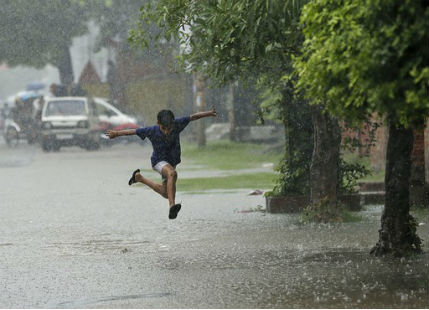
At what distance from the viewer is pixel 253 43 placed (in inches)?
418

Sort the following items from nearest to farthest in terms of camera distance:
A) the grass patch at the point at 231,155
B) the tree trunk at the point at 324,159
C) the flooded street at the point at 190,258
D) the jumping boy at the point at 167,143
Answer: the flooded street at the point at 190,258
the jumping boy at the point at 167,143
the tree trunk at the point at 324,159
the grass patch at the point at 231,155

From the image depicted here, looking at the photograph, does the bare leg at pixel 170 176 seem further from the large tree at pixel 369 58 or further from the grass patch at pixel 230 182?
the grass patch at pixel 230 182

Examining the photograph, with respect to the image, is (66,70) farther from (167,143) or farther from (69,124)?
(167,143)

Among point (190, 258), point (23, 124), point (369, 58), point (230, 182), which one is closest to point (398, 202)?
point (190, 258)

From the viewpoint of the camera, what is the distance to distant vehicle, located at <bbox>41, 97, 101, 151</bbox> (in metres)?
38.4

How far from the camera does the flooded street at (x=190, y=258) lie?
360 inches

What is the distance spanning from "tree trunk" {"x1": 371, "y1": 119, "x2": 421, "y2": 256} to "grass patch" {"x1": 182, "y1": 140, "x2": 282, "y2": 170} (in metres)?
15.7

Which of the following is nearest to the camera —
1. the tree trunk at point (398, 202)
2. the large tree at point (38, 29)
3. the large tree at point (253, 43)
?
the large tree at point (253, 43)

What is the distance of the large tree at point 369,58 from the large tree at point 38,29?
42.5 meters

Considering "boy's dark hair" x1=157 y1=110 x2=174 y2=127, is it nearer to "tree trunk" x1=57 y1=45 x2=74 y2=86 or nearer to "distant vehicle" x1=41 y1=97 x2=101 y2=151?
"distant vehicle" x1=41 y1=97 x2=101 y2=151

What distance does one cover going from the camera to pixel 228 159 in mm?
30719

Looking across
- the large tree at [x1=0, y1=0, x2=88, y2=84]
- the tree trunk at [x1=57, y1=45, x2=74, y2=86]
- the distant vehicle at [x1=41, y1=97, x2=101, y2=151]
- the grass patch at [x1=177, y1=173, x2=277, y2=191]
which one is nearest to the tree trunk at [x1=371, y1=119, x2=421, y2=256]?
the grass patch at [x1=177, y1=173, x2=277, y2=191]

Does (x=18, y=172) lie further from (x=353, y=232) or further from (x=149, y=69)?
(x=149, y=69)

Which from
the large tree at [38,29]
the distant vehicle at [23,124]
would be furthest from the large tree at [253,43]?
the large tree at [38,29]
